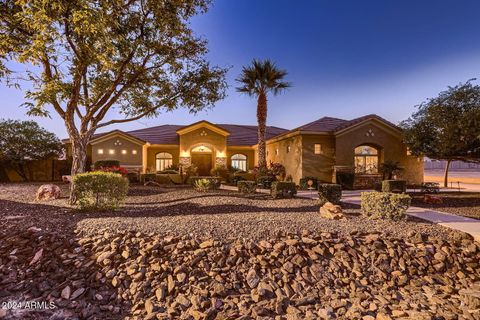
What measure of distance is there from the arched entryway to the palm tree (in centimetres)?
788

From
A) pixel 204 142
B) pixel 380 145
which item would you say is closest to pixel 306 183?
pixel 380 145

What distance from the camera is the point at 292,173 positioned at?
20000mm

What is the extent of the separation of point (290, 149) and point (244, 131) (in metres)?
11.0

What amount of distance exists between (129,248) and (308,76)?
1784 cm

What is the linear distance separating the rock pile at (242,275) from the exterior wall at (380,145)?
12.6 meters

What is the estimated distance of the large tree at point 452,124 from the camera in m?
11.4

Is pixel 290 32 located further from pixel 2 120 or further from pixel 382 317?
pixel 2 120

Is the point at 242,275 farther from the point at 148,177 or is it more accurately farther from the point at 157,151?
the point at 157,151

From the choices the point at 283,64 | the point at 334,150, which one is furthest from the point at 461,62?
the point at 283,64

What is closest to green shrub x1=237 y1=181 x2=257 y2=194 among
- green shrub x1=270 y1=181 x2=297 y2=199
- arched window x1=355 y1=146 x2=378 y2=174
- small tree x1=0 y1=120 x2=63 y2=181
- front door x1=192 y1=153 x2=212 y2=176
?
green shrub x1=270 y1=181 x2=297 y2=199

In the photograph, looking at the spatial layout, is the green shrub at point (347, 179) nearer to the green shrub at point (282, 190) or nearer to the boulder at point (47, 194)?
the green shrub at point (282, 190)

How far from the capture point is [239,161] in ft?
87.2

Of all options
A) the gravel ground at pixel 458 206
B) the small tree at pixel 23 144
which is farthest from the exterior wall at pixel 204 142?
the gravel ground at pixel 458 206

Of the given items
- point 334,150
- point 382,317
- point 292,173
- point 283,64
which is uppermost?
point 283,64
